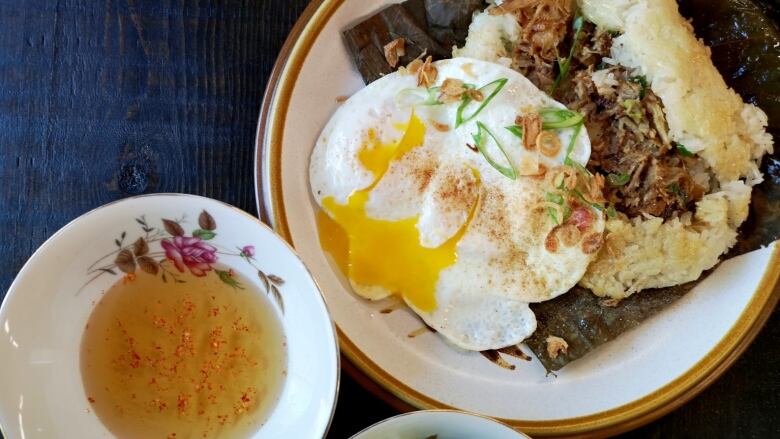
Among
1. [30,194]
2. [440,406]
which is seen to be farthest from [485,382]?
[30,194]

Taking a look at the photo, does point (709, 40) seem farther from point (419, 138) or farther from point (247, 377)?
point (247, 377)

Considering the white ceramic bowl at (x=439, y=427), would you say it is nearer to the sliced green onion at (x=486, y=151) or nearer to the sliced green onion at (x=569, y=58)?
the sliced green onion at (x=486, y=151)

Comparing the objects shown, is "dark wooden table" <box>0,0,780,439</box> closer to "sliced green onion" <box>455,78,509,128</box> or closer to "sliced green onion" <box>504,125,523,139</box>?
"sliced green onion" <box>455,78,509,128</box>

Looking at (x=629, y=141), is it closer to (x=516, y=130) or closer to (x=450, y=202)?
(x=516, y=130)

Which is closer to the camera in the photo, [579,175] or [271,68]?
[579,175]

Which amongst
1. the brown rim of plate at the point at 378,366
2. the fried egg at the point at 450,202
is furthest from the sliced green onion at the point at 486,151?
the brown rim of plate at the point at 378,366
